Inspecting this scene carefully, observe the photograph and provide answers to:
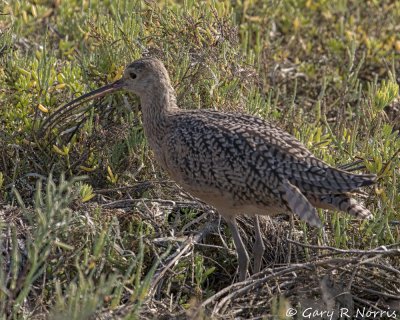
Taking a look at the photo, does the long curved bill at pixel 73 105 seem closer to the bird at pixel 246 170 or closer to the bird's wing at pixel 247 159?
the bird at pixel 246 170

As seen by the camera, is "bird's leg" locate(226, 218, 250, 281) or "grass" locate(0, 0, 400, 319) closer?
"grass" locate(0, 0, 400, 319)

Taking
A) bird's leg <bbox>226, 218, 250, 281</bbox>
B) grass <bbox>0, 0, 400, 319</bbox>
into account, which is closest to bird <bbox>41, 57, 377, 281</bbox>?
bird's leg <bbox>226, 218, 250, 281</bbox>

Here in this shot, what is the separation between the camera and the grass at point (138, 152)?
5.05 m

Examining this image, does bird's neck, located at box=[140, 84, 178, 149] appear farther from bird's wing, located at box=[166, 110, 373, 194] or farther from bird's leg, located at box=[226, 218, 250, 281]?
bird's leg, located at box=[226, 218, 250, 281]

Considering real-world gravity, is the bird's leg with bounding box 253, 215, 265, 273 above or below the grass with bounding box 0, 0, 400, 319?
below

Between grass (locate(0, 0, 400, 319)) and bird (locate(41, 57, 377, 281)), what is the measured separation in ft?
1.07

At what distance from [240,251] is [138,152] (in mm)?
1072

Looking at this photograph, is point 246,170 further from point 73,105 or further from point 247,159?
point 73,105

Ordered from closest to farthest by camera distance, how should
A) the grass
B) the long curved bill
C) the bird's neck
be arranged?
the grass < the bird's neck < the long curved bill

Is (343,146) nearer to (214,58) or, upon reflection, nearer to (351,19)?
(214,58)

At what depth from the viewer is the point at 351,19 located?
8.55 meters

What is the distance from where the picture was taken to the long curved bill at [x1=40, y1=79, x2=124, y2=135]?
6.03 meters

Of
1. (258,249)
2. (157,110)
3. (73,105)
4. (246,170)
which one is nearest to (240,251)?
(258,249)

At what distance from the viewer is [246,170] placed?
5.29 metres
